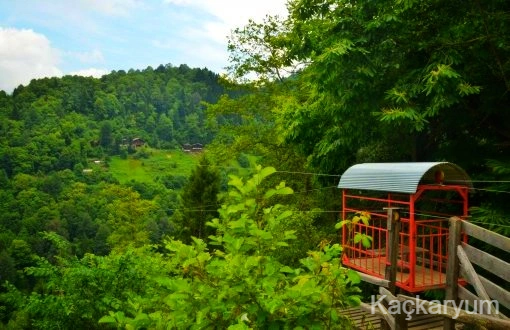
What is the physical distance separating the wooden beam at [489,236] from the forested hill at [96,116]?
110697mm

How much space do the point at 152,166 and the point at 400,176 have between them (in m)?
116

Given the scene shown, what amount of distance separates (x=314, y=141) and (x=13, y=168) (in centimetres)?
10703

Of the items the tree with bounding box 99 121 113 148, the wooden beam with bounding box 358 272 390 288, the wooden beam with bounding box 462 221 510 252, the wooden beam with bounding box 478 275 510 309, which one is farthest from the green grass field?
the wooden beam with bounding box 478 275 510 309

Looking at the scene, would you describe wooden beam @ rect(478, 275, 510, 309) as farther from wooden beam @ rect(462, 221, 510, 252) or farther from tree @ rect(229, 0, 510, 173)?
tree @ rect(229, 0, 510, 173)

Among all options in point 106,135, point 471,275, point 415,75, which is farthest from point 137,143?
point 471,275

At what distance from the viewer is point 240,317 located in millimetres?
2357

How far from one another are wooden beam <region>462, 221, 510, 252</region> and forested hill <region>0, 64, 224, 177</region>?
111 m

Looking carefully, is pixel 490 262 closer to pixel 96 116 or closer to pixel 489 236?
pixel 489 236

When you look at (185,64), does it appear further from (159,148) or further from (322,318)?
(322,318)

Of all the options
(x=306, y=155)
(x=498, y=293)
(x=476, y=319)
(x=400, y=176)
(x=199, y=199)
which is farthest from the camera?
(x=199, y=199)

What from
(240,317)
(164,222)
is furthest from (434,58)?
(164,222)

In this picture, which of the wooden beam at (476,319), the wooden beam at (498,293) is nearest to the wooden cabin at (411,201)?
the wooden beam at (498,293)

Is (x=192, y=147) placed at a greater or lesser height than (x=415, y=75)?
lesser

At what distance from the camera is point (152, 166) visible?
387 ft
